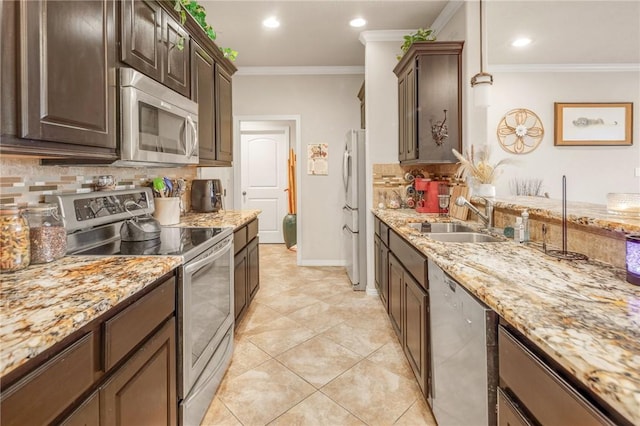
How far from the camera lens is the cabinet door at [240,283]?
241 centimetres

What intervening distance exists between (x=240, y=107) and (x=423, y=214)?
301cm

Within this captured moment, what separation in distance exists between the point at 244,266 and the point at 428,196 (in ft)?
5.82

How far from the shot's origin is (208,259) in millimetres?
1648

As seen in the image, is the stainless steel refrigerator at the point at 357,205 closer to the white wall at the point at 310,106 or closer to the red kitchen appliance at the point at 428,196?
the red kitchen appliance at the point at 428,196

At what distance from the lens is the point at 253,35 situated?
3.43 m

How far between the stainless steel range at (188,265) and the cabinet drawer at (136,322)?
0.37 ft

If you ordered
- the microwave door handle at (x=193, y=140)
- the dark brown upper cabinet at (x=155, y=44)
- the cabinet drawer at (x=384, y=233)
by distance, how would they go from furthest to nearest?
the cabinet drawer at (x=384, y=233) < the microwave door handle at (x=193, y=140) < the dark brown upper cabinet at (x=155, y=44)

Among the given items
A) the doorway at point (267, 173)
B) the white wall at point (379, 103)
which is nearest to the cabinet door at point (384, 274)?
the white wall at point (379, 103)

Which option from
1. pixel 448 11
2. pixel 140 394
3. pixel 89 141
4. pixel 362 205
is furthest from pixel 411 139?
pixel 140 394

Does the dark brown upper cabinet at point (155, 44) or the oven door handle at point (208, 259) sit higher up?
the dark brown upper cabinet at point (155, 44)

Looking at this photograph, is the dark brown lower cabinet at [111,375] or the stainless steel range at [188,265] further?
the stainless steel range at [188,265]

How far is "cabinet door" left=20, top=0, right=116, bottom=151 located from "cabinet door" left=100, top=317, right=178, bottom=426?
0.78 m

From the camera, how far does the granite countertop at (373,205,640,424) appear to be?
1.82ft

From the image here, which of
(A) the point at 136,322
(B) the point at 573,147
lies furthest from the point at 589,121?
(A) the point at 136,322
